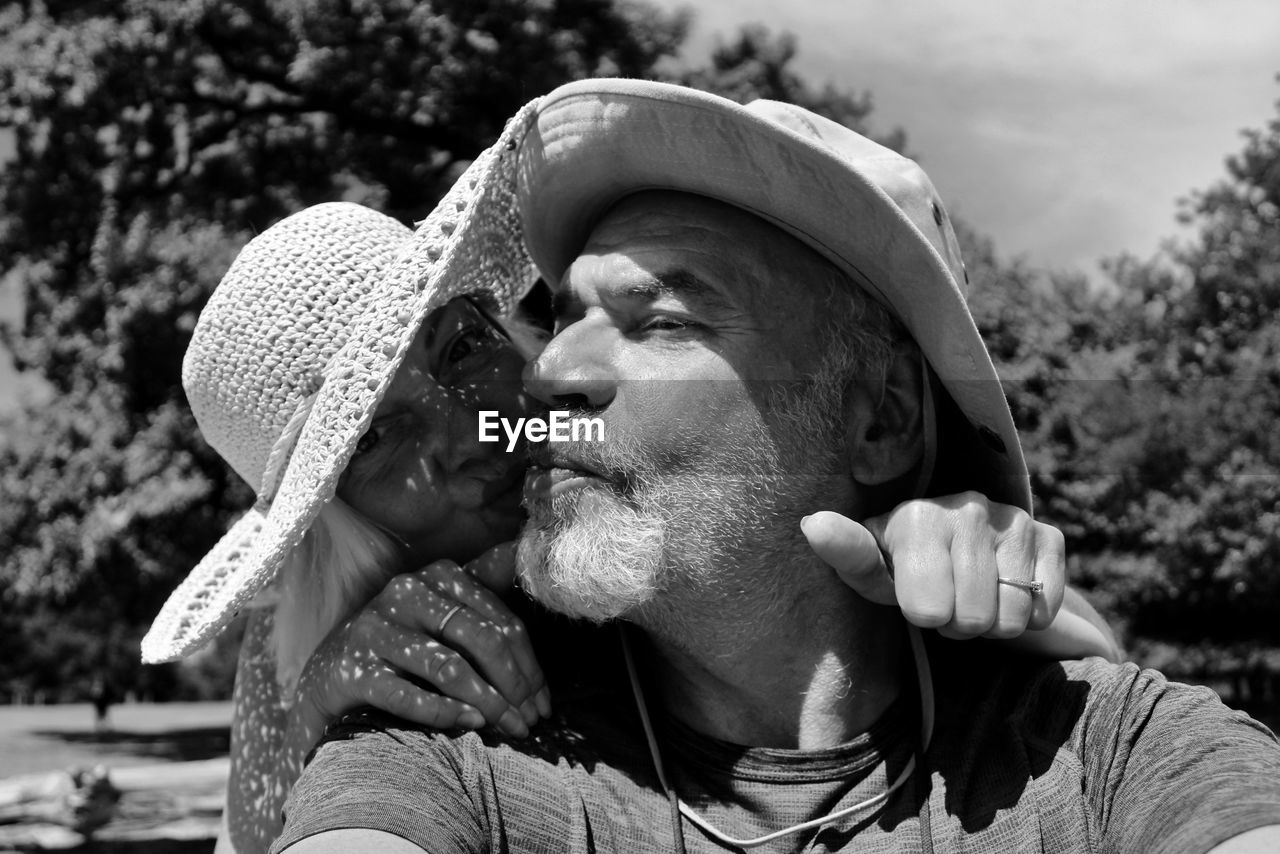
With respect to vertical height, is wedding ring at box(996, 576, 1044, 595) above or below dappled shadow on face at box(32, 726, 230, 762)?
above

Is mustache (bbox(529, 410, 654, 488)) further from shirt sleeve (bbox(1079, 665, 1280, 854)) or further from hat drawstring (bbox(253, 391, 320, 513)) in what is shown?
shirt sleeve (bbox(1079, 665, 1280, 854))

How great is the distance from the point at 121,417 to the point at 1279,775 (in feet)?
33.8

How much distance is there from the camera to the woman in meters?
1.75

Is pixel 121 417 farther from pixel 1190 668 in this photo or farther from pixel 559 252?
pixel 1190 668

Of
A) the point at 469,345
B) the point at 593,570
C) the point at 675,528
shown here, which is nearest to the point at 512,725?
the point at 593,570

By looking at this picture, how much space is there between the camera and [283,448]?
6.61 ft

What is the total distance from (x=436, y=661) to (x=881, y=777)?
2.28 ft

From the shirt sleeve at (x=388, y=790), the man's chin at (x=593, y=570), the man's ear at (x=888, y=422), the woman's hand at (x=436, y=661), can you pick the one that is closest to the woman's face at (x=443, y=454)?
the woman's hand at (x=436, y=661)

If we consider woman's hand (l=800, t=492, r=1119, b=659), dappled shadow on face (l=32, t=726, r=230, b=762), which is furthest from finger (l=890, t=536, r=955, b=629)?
dappled shadow on face (l=32, t=726, r=230, b=762)

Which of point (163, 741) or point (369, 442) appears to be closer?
point (369, 442)

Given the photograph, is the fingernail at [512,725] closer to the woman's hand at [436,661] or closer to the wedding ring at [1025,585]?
the woman's hand at [436,661]

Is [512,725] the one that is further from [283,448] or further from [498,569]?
[283,448]

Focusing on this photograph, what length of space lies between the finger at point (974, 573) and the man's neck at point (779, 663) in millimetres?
356

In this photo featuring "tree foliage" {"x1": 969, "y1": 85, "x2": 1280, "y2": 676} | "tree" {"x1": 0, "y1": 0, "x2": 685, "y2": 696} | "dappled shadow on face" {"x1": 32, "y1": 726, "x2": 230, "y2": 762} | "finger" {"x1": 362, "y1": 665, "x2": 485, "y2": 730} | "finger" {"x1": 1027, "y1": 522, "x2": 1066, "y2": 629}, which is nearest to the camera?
"finger" {"x1": 1027, "y1": 522, "x2": 1066, "y2": 629}
